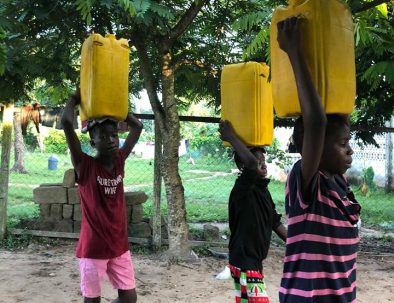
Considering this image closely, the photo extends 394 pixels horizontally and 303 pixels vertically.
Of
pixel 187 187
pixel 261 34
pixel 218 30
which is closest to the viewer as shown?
pixel 261 34

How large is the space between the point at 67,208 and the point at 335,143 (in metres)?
4.83

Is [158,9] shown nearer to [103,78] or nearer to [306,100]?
[103,78]

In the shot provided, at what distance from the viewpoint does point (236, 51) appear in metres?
5.34

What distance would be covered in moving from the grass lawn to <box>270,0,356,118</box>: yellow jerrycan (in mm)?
5264

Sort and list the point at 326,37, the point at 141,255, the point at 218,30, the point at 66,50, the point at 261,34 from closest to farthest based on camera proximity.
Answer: the point at 326,37 < the point at 261,34 < the point at 66,50 < the point at 218,30 < the point at 141,255

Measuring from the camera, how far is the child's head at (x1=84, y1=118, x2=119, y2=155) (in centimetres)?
302

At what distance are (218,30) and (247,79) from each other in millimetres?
2297

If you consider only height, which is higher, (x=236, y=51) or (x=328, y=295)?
(x=236, y=51)

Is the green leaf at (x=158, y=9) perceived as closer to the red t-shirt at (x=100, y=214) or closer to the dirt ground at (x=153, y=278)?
the red t-shirt at (x=100, y=214)

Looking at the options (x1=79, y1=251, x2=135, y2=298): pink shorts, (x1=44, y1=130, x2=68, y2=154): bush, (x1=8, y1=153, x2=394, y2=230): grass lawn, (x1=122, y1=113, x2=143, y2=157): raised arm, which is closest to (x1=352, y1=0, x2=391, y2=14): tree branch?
(x1=122, y1=113, x2=143, y2=157): raised arm

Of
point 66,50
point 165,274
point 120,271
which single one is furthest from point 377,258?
point 66,50

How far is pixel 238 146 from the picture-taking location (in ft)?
9.47

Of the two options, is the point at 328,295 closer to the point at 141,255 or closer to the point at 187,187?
the point at 141,255

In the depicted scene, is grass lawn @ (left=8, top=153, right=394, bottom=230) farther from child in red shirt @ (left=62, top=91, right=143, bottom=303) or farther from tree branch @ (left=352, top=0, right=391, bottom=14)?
tree branch @ (left=352, top=0, right=391, bottom=14)
